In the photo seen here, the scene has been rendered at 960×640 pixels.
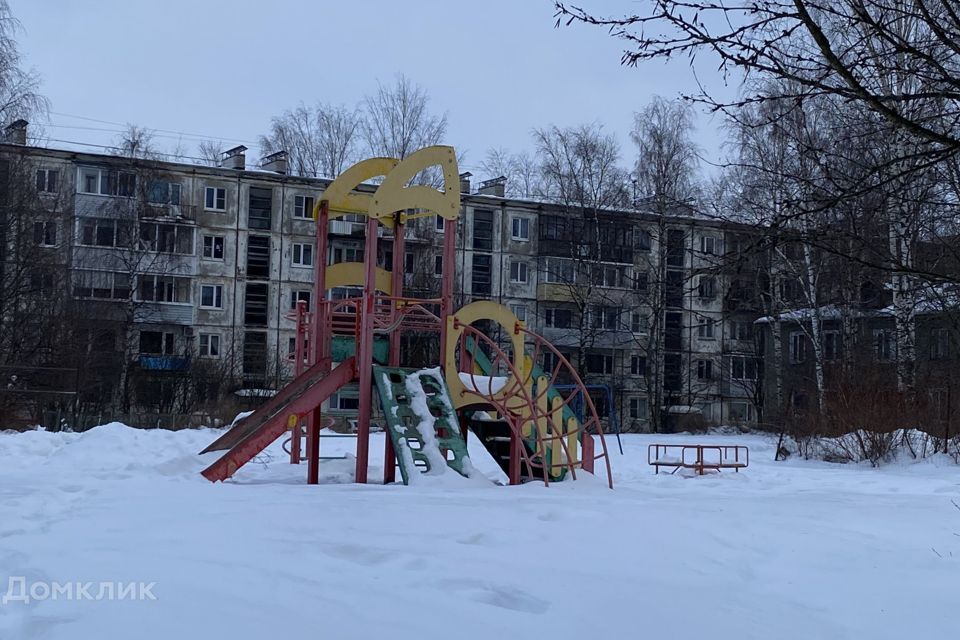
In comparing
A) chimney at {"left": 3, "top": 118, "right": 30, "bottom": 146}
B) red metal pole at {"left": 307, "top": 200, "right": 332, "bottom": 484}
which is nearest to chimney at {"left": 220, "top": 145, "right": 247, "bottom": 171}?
chimney at {"left": 3, "top": 118, "right": 30, "bottom": 146}

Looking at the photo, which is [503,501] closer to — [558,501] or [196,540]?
[558,501]

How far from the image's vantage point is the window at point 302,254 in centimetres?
4609

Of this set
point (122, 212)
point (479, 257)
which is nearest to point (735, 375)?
point (479, 257)

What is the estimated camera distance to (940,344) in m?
34.2

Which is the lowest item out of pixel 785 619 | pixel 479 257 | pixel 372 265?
pixel 785 619

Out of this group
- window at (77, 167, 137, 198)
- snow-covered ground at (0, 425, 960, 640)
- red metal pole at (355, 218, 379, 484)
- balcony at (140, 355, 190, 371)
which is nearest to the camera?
snow-covered ground at (0, 425, 960, 640)

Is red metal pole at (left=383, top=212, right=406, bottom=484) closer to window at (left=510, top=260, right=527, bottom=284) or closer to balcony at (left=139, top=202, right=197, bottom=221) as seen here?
balcony at (left=139, top=202, right=197, bottom=221)

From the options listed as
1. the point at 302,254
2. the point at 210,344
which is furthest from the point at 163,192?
the point at 210,344

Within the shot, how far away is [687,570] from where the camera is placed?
246 inches

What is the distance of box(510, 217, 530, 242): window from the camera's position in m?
47.9

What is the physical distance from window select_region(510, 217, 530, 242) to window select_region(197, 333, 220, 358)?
547 inches

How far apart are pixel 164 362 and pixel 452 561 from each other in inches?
1512

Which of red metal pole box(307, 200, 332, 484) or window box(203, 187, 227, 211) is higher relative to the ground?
window box(203, 187, 227, 211)

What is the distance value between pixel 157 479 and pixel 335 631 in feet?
17.3
